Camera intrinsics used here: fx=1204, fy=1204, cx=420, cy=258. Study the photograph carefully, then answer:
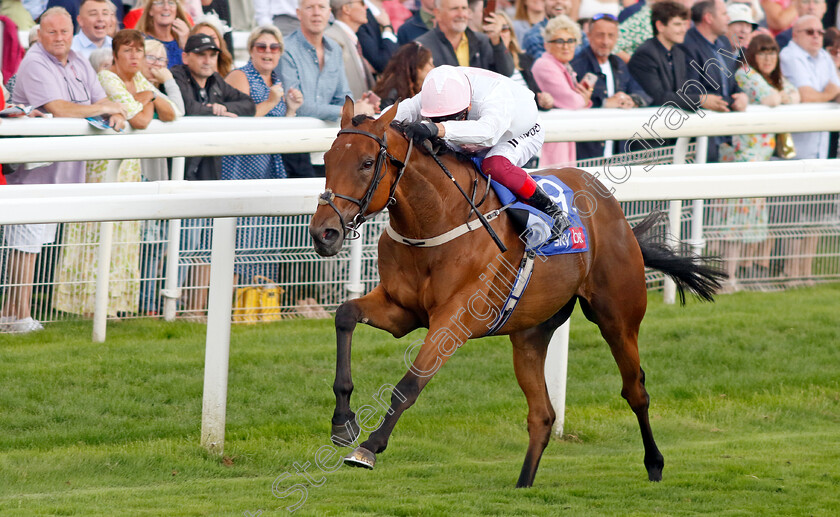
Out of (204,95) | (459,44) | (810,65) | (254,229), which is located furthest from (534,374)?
(810,65)

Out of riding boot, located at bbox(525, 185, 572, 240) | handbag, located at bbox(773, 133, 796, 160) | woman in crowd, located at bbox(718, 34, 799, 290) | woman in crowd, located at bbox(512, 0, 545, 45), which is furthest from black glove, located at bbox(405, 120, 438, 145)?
woman in crowd, located at bbox(512, 0, 545, 45)

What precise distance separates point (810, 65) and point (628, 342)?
17.4 ft

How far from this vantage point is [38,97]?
6820mm

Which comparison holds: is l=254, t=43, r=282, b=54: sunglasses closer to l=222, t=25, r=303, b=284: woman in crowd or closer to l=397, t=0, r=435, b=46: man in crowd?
l=222, t=25, r=303, b=284: woman in crowd

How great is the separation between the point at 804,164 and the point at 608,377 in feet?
5.73

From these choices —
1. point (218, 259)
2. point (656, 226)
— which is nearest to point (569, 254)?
point (656, 226)

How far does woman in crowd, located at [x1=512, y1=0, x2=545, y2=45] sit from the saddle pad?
5.56 metres

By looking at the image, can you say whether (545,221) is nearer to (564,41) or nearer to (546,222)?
(546,222)

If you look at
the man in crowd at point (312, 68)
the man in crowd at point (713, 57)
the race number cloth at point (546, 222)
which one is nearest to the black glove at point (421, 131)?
the race number cloth at point (546, 222)

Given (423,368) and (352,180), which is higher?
(352,180)

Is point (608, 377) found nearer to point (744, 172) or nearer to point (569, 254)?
point (744, 172)

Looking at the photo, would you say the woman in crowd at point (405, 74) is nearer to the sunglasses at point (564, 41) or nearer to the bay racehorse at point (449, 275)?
the sunglasses at point (564, 41)

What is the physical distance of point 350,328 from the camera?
180 inches

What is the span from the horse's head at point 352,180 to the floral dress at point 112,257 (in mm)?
2671
